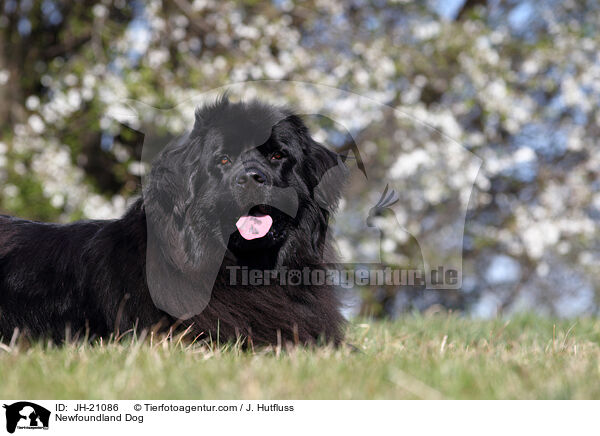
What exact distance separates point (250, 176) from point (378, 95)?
206 inches

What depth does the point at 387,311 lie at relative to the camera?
10.8 metres

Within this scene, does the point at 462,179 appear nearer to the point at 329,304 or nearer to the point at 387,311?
the point at 387,311

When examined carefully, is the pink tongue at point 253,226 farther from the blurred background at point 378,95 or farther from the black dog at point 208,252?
the blurred background at point 378,95

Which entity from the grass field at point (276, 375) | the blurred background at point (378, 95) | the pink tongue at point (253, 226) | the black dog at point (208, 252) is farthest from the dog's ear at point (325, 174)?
the blurred background at point (378, 95)

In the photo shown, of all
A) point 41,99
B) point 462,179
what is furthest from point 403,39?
point 41,99

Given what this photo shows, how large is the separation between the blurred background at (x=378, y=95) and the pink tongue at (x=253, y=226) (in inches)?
152

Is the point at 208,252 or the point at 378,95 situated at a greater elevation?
the point at 378,95

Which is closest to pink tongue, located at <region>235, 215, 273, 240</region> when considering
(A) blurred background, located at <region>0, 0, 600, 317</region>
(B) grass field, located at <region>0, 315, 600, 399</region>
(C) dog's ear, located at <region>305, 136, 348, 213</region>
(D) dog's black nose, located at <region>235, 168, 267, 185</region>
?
(D) dog's black nose, located at <region>235, 168, 267, 185</region>
